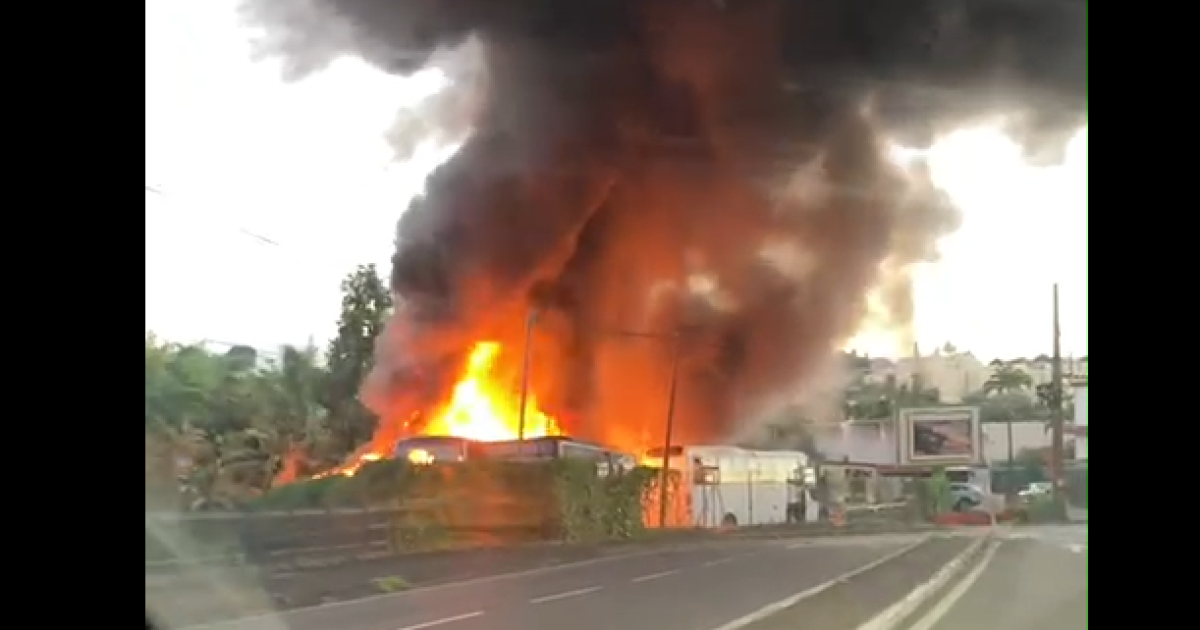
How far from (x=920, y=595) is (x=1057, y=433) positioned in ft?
1.81

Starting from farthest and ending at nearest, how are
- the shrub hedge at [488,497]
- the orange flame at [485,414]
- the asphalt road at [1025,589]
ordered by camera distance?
the orange flame at [485,414], the shrub hedge at [488,497], the asphalt road at [1025,589]

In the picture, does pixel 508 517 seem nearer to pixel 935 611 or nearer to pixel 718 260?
pixel 718 260

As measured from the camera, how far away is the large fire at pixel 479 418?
11.0ft

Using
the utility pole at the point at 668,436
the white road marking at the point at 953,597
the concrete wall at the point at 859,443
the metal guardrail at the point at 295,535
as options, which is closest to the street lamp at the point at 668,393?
the utility pole at the point at 668,436

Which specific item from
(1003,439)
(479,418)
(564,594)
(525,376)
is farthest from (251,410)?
(1003,439)

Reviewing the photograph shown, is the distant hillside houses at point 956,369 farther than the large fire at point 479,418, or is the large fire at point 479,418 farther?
the large fire at point 479,418

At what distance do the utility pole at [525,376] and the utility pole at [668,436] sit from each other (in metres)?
0.40

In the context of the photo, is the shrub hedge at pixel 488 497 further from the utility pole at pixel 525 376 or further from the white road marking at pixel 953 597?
the white road marking at pixel 953 597

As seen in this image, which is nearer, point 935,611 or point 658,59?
point 935,611

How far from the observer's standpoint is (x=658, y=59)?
3.49 meters

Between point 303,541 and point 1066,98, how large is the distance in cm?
237

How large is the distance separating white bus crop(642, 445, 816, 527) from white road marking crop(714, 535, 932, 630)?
0.60ft

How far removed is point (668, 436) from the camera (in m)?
3.31
